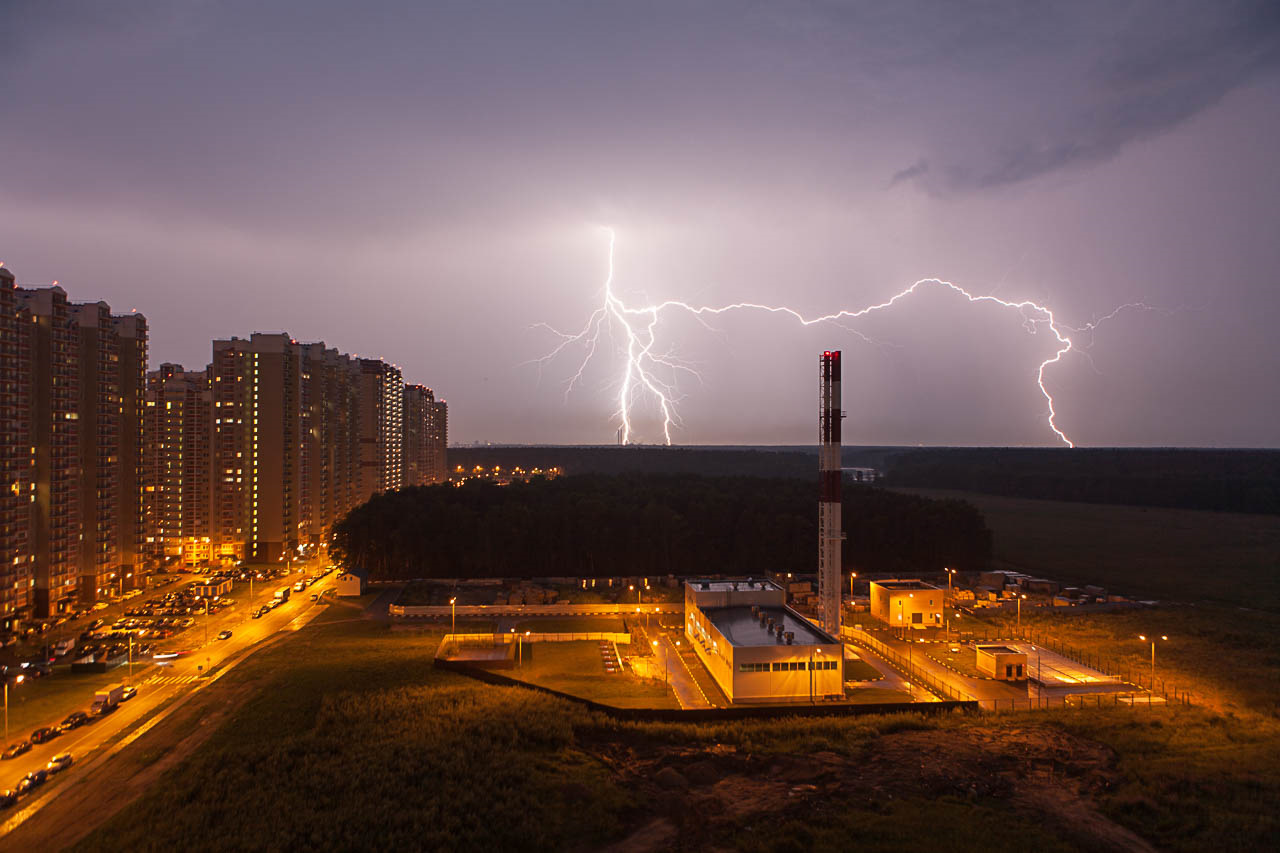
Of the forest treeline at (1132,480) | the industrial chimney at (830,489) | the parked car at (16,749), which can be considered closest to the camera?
the parked car at (16,749)

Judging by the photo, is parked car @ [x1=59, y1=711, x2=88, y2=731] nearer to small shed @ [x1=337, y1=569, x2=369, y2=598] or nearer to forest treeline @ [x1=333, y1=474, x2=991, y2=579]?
small shed @ [x1=337, y1=569, x2=369, y2=598]

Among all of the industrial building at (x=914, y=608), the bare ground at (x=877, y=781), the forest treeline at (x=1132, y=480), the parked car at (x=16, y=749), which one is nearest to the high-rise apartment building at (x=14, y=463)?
the parked car at (x=16, y=749)

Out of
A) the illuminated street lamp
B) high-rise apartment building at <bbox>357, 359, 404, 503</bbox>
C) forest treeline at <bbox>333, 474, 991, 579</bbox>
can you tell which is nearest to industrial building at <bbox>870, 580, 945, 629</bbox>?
the illuminated street lamp

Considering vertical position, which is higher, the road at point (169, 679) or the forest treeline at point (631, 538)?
the forest treeline at point (631, 538)

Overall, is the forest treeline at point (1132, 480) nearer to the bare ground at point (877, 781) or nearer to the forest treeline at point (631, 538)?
the forest treeline at point (631, 538)

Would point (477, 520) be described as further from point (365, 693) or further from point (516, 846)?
point (516, 846)

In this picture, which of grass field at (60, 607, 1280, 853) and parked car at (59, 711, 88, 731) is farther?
A: parked car at (59, 711, 88, 731)

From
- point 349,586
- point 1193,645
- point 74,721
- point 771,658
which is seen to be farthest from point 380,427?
point 1193,645
